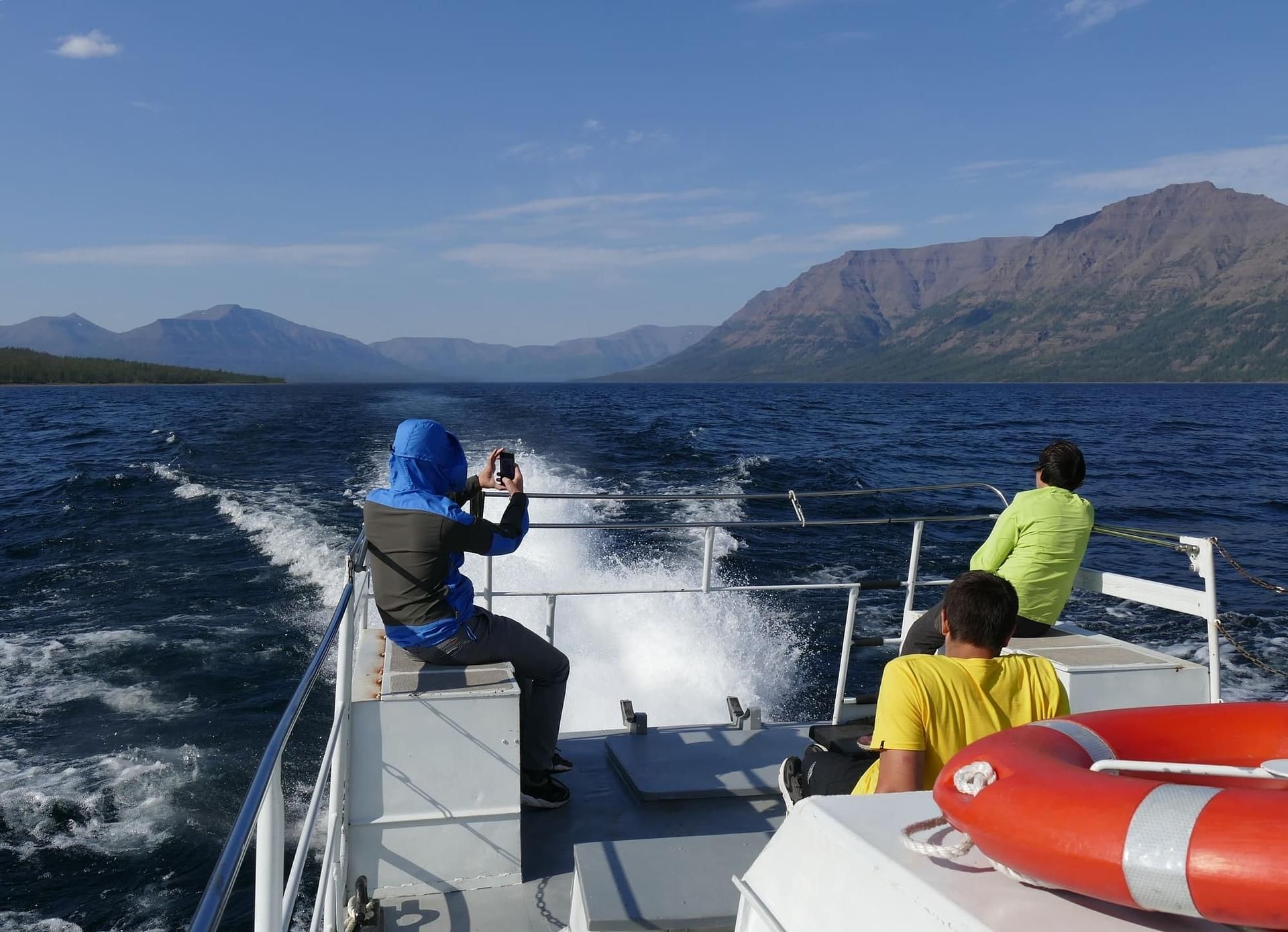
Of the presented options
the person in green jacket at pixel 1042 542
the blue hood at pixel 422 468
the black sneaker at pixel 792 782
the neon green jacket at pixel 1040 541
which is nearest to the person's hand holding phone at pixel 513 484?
the blue hood at pixel 422 468

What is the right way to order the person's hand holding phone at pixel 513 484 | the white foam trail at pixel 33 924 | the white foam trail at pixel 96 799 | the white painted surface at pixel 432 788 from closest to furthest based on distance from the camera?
the white painted surface at pixel 432 788
the person's hand holding phone at pixel 513 484
the white foam trail at pixel 33 924
the white foam trail at pixel 96 799

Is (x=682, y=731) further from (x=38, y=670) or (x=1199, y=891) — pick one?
(x=38, y=670)

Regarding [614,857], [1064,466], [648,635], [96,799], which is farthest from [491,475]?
[648,635]

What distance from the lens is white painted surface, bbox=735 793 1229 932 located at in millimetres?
1224

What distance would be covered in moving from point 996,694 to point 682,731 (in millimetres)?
2522

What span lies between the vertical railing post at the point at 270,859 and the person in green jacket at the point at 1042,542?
283cm

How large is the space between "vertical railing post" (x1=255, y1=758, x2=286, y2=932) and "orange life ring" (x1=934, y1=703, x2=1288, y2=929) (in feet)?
3.81

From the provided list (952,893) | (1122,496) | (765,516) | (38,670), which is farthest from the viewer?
(1122,496)

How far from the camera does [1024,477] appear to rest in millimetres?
23781

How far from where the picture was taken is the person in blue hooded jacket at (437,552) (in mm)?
3166

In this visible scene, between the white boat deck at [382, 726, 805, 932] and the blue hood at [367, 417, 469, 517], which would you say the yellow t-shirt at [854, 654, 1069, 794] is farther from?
the blue hood at [367, 417, 469, 517]

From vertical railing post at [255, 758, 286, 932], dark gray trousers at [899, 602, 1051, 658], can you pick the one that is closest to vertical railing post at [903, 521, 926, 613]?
dark gray trousers at [899, 602, 1051, 658]

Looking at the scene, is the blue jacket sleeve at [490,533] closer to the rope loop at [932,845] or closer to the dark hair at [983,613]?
the dark hair at [983,613]

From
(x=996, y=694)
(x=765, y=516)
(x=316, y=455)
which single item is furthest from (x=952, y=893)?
(x=316, y=455)
